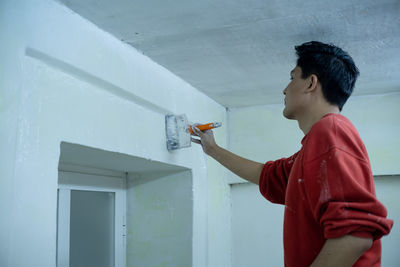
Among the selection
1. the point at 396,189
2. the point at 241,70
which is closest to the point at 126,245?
the point at 241,70

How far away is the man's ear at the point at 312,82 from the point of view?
118 centimetres

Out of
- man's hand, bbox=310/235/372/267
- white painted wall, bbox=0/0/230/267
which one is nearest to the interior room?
white painted wall, bbox=0/0/230/267

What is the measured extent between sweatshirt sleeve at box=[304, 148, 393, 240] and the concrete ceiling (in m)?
0.56

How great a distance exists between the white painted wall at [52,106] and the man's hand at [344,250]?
2.25ft

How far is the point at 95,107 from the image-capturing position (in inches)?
52.0

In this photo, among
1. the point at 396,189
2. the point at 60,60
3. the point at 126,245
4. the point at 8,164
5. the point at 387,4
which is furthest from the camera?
the point at 396,189

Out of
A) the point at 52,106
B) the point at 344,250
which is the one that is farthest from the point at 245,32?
the point at 344,250

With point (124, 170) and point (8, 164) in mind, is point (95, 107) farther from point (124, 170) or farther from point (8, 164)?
point (124, 170)

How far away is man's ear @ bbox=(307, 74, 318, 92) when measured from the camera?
46.6 inches

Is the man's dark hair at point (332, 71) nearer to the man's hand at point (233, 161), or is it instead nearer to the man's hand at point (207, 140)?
the man's hand at point (233, 161)

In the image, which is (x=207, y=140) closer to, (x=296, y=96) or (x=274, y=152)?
(x=296, y=96)

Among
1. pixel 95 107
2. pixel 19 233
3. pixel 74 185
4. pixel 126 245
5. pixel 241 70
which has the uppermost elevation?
A: pixel 241 70

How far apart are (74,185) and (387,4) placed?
1312 mm

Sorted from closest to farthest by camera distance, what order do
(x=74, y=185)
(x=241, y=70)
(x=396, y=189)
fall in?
1. (x=74, y=185)
2. (x=241, y=70)
3. (x=396, y=189)
